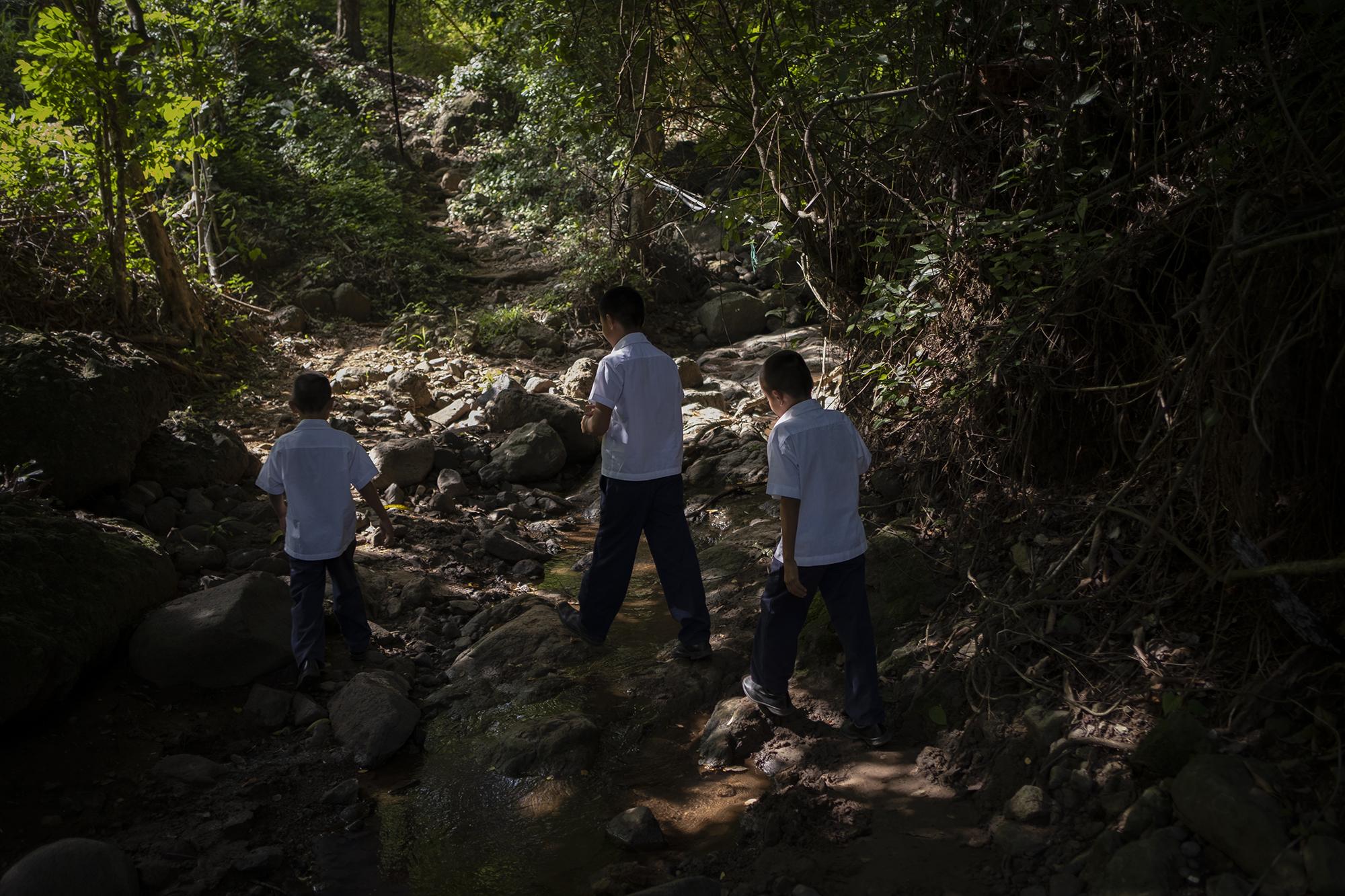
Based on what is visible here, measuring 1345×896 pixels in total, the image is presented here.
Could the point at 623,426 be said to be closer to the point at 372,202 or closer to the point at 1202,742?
the point at 1202,742

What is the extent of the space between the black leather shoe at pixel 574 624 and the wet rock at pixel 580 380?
4.44m

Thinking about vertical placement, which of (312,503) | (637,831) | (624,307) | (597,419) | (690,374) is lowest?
(637,831)

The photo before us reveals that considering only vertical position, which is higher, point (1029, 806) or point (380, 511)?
point (380, 511)

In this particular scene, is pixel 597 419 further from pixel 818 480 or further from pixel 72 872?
pixel 72 872

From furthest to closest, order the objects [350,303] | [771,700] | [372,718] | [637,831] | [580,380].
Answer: [350,303] < [580,380] < [372,718] < [771,700] < [637,831]

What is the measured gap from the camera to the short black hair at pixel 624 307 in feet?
14.5

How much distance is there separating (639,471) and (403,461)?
3386 mm

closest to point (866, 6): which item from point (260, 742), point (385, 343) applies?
point (260, 742)

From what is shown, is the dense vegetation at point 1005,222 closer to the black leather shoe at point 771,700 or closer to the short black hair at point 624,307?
the black leather shoe at point 771,700

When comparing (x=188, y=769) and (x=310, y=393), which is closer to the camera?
(x=188, y=769)

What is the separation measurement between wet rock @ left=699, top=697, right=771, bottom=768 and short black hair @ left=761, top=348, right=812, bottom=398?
1315 millimetres

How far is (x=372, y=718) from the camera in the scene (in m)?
4.05

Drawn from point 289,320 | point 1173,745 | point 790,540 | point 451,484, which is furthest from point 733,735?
point 289,320

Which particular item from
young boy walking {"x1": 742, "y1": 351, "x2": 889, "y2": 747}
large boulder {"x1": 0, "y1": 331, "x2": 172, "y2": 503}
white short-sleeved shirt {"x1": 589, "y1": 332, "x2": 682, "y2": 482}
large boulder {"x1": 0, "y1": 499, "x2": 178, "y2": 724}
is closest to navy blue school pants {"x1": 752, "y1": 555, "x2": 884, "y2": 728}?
young boy walking {"x1": 742, "y1": 351, "x2": 889, "y2": 747}
